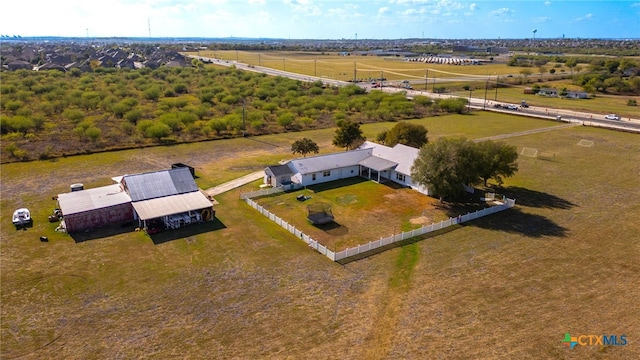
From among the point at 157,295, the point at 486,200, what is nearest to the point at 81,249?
the point at 157,295

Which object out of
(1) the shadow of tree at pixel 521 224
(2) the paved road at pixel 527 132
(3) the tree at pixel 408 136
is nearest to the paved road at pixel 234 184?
(3) the tree at pixel 408 136

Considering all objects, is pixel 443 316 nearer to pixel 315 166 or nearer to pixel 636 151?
pixel 315 166

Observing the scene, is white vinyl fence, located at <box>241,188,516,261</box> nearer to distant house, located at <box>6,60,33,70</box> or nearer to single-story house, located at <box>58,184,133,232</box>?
single-story house, located at <box>58,184,133,232</box>

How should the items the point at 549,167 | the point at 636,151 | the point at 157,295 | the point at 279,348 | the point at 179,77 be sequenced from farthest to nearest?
the point at 179,77, the point at 636,151, the point at 549,167, the point at 157,295, the point at 279,348

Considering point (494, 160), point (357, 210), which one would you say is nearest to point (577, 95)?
point (494, 160)

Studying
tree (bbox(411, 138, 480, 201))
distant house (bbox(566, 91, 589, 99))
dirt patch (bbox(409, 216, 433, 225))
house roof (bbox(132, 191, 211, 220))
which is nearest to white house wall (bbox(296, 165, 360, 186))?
tree (bbox(411, 138, 480, 201))

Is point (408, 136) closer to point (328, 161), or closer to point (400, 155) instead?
point (400, 155)
